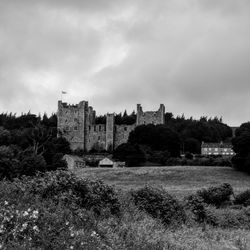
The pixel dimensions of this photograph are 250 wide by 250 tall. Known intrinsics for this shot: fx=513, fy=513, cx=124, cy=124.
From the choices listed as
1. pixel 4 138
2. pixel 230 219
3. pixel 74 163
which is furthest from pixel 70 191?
pixel 74 163

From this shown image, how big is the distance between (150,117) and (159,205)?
10714 cm

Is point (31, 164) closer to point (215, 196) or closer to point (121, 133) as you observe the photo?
point (215, 196)

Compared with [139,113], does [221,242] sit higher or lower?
lower

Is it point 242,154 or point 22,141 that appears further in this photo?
point 22,141

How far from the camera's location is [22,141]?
290 ft

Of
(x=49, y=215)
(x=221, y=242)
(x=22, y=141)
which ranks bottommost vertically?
(x=221, y=242)

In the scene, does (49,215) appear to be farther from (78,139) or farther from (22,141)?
(78,139)

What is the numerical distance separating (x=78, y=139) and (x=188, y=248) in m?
112

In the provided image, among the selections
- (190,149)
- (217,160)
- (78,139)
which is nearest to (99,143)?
(78,139)

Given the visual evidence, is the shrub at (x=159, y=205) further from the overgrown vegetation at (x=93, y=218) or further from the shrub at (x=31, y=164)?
the shrub at (x=31, y=164)

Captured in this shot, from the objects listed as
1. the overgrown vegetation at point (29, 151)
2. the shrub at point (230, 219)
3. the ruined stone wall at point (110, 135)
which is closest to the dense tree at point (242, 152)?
the overgrown vegetation at point (29, 151)

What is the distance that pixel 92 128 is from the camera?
124750mm

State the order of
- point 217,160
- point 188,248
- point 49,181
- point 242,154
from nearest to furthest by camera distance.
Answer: point 188,248, point 49,181, point 242,154, point 217,160

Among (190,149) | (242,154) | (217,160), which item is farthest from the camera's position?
(190,149)
